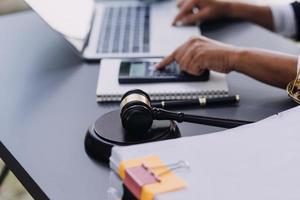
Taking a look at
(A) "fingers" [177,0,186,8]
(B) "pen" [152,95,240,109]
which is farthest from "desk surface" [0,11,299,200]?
(A) "fingers" [177,0,186,8]

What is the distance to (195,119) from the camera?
0.73 m

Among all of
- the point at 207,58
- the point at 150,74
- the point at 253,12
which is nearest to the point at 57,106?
the point at 150,74

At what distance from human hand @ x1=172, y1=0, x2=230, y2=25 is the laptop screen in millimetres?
223

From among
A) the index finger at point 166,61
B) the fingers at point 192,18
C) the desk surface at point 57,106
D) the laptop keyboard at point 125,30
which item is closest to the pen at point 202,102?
the desk surface at point 57,106

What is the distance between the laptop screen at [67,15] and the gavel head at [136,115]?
318 mm

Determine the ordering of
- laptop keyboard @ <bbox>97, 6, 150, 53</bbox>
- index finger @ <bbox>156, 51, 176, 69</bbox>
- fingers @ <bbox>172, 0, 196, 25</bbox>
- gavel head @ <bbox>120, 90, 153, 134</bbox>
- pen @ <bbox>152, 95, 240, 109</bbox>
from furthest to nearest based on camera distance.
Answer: fingers @ <bbox>172, 0, 196, 25</bbox>, laptop keyboard @ <bbox>97, 6, 150, 53</bbox>, index finger @ <bbox>156, 51, 176, 69</bbox>, pen @ <bbox>152, 95, 240, 109</bbox>, gavel head @ <bbox>120, 90, 153, 134</bbox>

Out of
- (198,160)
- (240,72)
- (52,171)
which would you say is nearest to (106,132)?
(52,171)

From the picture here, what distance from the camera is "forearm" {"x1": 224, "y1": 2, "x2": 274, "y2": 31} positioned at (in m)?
1.21

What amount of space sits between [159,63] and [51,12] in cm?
24

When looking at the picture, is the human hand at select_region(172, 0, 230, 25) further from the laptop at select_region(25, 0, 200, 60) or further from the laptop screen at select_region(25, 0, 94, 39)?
the laptop screen at select_region(25, 0, 94, 39)

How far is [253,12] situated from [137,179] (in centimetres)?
82

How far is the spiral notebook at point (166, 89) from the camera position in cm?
86

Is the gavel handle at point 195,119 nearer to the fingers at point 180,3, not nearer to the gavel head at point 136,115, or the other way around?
the gavel head at point 136,115

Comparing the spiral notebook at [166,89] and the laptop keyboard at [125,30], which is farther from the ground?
the spiral notebook at [166,89]
